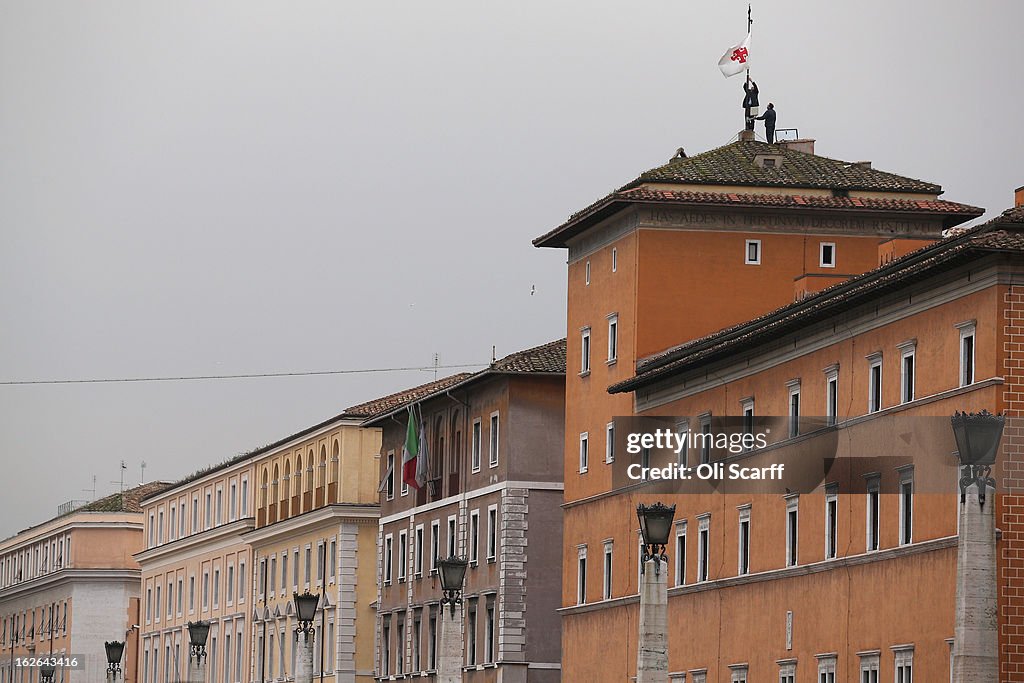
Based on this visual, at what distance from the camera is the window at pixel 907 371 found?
43.5 m

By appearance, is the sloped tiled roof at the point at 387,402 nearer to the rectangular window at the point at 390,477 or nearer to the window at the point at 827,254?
the rectangular window at the point at 390,477

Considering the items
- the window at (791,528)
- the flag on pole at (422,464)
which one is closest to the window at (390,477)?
the flag on pole at (422,464)

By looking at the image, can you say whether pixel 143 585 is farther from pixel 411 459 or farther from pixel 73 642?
pixel 411 459

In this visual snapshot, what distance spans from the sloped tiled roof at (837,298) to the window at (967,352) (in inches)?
44.7

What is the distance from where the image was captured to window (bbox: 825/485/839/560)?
46.4 m

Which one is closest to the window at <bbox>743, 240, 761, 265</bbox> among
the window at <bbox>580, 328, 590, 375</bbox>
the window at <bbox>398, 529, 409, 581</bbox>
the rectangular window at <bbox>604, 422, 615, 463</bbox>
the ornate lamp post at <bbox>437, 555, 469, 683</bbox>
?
the rectangular window at <bbox>604, 422, 615, 463</bbox>

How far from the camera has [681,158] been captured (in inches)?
2448

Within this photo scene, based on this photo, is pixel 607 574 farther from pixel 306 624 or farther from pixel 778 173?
pixel 778 173

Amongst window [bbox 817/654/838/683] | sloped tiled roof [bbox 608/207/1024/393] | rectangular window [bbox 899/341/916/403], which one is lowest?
window [bbox 817/654/838/683]

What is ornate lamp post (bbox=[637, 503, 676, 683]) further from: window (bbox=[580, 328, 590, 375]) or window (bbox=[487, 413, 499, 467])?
window (bbox=[487, 413, 499, 467])

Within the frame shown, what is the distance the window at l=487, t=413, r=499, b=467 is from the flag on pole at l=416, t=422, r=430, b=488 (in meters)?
6.10

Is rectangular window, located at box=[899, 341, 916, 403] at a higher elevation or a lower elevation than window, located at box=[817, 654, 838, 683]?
higher

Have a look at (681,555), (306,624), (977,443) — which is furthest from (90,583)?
(977,443)

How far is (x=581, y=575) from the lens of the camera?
202 ft
